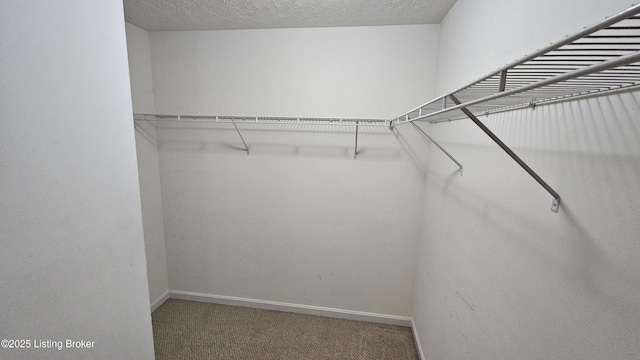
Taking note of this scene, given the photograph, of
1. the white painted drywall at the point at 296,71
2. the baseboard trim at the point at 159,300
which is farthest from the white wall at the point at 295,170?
the baseboard trim at the point at 159,300

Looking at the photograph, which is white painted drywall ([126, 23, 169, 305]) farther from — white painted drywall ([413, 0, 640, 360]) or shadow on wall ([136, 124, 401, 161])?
white painted drywall ([413, 0, 640, 360])

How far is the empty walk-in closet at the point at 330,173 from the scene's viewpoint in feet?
1.80

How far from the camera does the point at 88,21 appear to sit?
691mm

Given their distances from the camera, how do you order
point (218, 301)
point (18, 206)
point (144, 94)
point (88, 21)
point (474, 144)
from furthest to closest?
point (218, 301)
point (144, 94)
point (474, 144)
point (88, 21)
point (18, 206)

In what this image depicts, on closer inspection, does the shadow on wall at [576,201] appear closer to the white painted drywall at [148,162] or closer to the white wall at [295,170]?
the white wall at [295,170]

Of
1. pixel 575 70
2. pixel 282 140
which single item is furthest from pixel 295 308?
pixel 575 70

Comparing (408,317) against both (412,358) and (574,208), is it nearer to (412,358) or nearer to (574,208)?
(412,358)

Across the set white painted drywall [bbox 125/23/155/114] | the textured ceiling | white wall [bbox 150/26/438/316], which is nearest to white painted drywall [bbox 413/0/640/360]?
the textured ceiling

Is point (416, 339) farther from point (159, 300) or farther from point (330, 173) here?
point (159, 300)

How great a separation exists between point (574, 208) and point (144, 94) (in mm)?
2707

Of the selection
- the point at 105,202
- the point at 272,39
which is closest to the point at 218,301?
the point at 105,202

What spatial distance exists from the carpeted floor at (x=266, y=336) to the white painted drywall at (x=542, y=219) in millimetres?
755

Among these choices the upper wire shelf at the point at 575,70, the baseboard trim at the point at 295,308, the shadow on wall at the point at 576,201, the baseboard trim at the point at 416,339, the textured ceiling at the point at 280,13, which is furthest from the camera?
the baseboard trim at the point at 295,308

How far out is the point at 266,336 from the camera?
2.02m
